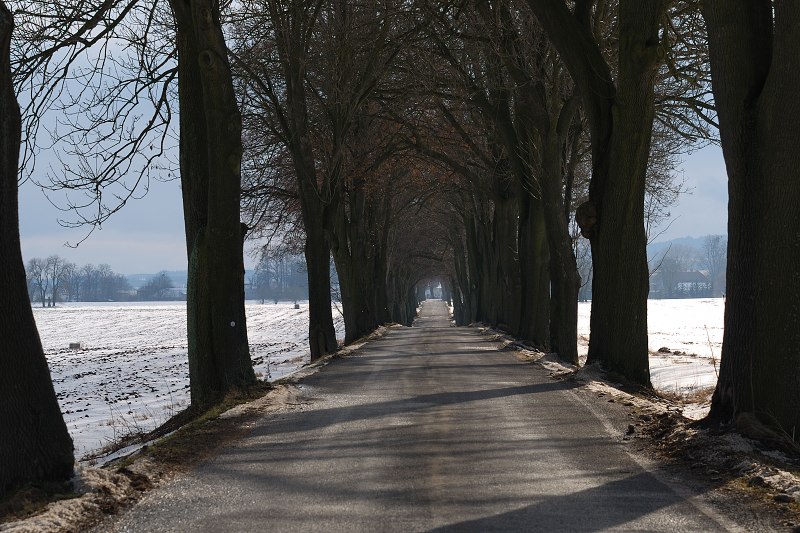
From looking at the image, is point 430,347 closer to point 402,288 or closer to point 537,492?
point 537,492

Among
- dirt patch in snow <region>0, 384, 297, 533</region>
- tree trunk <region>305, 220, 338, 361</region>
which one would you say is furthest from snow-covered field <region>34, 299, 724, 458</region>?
dirt patch in snow <region>0, 384, 297, 533</region>

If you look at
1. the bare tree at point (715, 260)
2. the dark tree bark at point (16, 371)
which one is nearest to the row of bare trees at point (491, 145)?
the dark tree bark at point (16, 371)

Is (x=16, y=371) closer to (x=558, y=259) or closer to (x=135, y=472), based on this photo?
(x=135, y=472)

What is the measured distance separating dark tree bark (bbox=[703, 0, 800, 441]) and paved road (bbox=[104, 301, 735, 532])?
1.28m

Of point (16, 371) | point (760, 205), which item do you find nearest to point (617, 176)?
point (760, 205)

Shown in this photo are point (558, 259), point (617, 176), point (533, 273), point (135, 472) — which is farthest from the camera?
point (533, 273)

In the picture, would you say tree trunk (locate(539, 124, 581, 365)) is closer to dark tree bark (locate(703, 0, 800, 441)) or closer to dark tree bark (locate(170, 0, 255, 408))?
dark tree bark (locate(170, 0, 255, 408))

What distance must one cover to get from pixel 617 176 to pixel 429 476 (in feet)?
25.1

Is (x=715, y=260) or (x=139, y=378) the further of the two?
(x=715, y=260)

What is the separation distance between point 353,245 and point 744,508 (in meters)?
25.8

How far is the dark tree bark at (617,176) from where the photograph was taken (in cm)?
1277

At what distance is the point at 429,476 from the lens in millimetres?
6461

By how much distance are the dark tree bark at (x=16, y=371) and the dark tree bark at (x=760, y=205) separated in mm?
5557

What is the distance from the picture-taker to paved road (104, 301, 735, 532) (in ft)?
17.2
